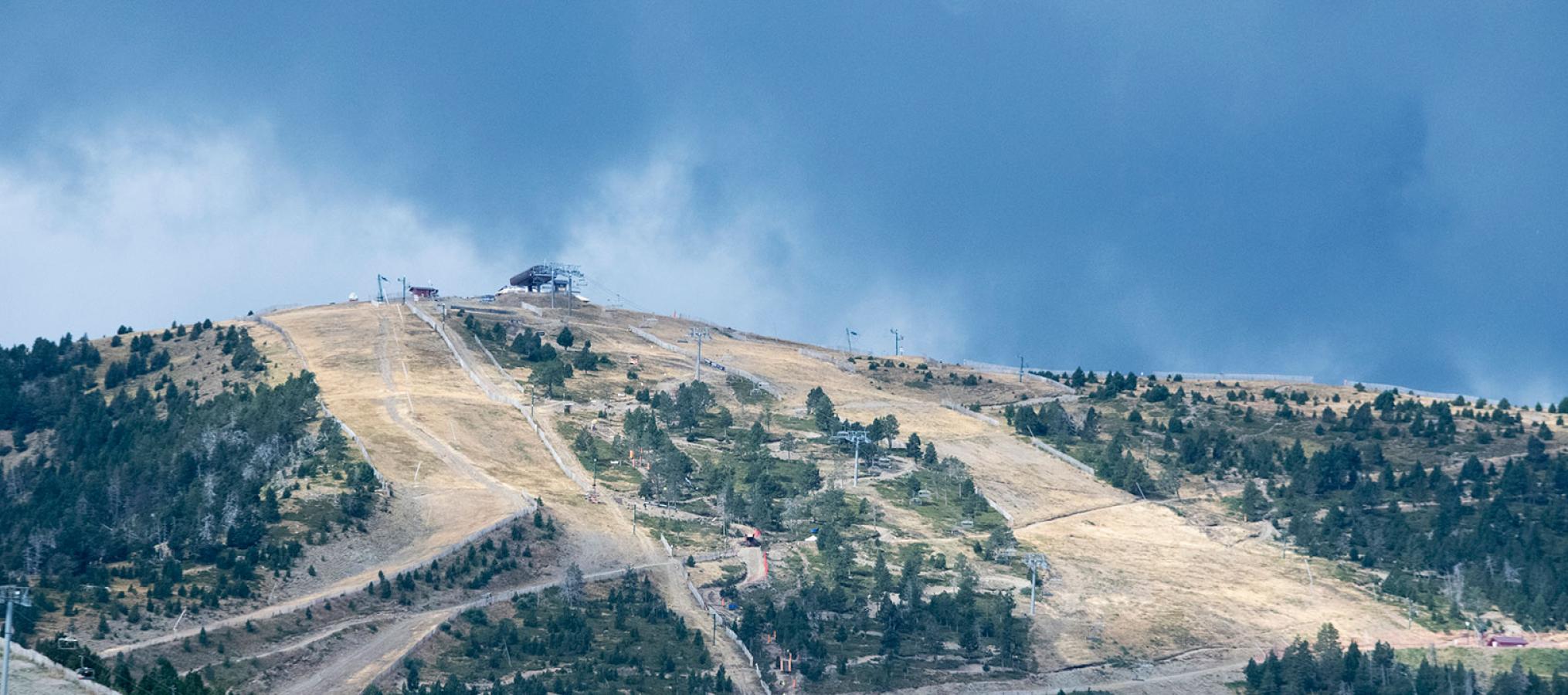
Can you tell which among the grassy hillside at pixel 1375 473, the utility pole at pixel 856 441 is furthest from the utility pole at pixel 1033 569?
the grassy hillside at pixel 1375 473

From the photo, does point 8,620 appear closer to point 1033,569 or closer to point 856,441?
point 1033,569

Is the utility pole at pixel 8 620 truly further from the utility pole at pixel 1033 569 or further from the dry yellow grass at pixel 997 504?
the utility pole at pixel 1033 569

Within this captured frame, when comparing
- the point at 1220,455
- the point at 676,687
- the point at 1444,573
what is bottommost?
the point at 676,687

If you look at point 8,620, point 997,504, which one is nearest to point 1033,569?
point 997,504

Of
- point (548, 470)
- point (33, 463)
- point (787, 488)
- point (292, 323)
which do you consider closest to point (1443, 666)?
point (787, 488)

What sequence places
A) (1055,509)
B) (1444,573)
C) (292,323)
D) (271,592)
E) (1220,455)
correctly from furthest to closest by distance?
(292,323) → (1220,455) → (1055,509) → (1444,573) → (271,592)

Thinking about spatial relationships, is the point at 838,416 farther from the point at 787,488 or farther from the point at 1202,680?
the point at 1202,680
